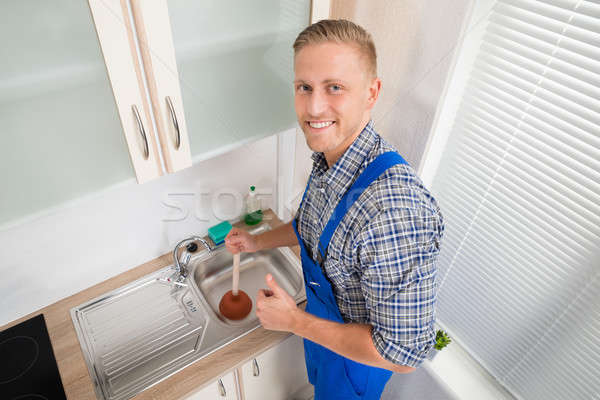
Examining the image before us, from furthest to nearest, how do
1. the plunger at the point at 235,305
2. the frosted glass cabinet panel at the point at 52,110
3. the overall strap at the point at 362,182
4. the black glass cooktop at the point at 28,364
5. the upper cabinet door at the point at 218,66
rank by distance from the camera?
the plunger at the point at 235,305
the black glass cooktop at the point at 28,364
the overall strap at the point at 362,182
the upper cabinet door at the point at 218,66
the frosted glass cabinet panel at the point at 52,110

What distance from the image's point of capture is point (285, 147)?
163cm

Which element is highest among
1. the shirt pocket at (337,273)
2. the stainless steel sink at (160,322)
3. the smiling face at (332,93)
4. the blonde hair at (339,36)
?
the blonde hair at (339,36)

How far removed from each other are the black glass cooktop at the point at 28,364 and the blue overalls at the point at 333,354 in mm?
777

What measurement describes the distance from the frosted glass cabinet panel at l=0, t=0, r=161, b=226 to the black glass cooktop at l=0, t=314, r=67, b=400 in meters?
0.63

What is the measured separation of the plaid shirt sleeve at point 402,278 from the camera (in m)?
0.81

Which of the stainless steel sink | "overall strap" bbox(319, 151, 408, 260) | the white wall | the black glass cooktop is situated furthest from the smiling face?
the black glass cooktop

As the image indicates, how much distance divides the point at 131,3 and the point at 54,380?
111 centimetres

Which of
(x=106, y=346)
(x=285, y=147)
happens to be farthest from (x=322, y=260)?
(x=106, y=346)

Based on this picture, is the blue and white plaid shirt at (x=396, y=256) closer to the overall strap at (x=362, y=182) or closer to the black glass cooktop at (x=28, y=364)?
the overall strap at (x=362, y=182)

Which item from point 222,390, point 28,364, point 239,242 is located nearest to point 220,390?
point 222,390

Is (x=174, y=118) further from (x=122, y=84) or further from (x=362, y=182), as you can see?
(x=362, y=182)

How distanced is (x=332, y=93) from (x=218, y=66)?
0.29 metres

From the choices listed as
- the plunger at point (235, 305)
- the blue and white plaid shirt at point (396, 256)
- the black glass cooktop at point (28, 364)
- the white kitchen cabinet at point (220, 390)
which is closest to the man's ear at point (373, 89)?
the blue and white plaid shirt at point (396, 256)

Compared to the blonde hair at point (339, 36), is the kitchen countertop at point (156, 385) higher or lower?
lower
